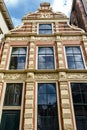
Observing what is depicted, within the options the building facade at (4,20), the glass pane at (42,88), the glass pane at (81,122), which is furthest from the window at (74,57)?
the building facade at (4,20)

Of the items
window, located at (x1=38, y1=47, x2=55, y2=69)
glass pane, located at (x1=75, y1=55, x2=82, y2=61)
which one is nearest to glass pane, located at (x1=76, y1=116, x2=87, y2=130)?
window, located at (x1=38, y1=47, x2=55, y2=69)

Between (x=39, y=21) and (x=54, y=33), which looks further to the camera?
(x=39, y=21)

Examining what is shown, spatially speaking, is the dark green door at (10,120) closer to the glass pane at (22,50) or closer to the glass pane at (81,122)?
the glass pane at (81,122)

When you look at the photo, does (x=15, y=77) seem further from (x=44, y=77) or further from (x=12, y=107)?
(x=12, y=107)

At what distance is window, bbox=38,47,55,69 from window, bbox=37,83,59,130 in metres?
→ 1.62

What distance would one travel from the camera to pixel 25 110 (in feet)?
30.8

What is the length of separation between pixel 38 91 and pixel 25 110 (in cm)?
151

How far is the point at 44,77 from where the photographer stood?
10.9 meters

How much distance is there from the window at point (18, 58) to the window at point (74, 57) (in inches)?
129

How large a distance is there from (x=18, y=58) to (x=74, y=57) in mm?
4145

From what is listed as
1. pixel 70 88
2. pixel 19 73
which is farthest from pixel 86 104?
pixel 19 73

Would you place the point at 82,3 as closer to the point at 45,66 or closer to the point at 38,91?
the point at 45,66

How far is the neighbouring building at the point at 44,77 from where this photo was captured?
9.20 meters

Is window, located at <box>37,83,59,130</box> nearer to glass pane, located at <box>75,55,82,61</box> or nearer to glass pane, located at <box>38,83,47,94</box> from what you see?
glass pane, located at <box>38,83,47,94</box>
